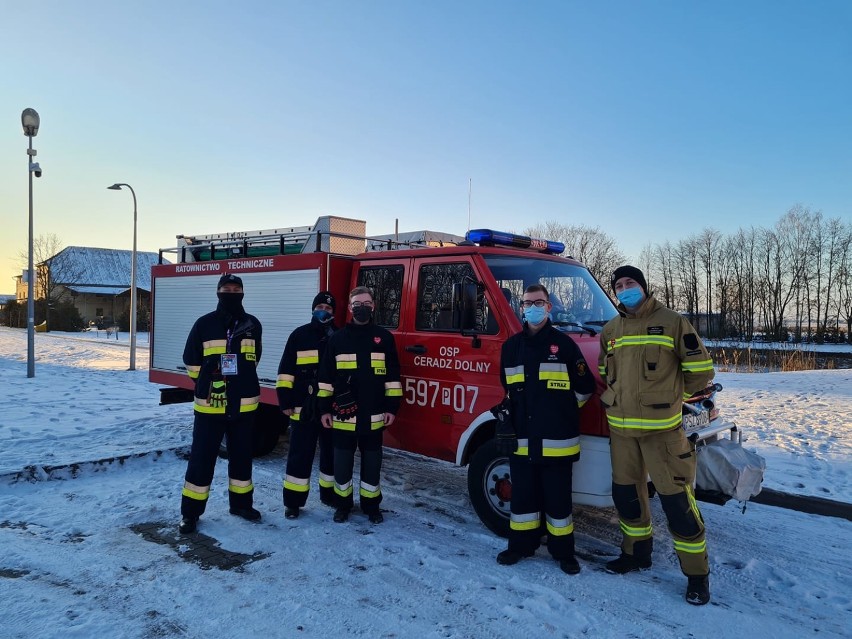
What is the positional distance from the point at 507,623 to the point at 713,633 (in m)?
1.12

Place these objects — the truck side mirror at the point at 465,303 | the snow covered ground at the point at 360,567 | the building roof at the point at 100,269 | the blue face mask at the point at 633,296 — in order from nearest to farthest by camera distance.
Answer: the snow covered ground at the point at 360,567, the blue face mask at the point at 633,296, the truck side mirror at the point at 465,303, the building roof at the point at 100,269

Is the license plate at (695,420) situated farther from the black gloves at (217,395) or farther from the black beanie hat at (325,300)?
the black gloves at (217,395)

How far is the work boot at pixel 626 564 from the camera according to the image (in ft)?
13.3

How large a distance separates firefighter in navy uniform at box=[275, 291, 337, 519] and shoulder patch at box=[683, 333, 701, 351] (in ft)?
9.33

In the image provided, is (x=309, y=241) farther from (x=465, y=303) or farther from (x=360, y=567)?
(x=360, y=567)

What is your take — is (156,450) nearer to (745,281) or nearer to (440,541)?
(440,541)

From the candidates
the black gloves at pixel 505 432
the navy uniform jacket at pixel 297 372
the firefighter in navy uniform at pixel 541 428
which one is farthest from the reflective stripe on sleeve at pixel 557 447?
the navy uniform jacket at pixel 297 372

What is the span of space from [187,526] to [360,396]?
164 cm

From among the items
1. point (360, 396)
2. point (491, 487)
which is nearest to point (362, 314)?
point (360, 396)

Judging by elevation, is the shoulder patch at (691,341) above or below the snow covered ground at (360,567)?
above

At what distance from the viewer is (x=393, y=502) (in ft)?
18.1

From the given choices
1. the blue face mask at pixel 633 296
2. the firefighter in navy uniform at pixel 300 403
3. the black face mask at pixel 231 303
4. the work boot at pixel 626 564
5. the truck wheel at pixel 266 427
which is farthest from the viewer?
the truck wheel at pixel 266 427

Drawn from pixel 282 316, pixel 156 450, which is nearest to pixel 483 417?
pixel 282 316

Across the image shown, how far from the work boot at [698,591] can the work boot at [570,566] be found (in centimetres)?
68
